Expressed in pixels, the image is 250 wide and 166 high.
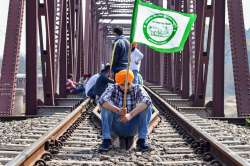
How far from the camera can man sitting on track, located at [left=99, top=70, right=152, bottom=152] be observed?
5562mm

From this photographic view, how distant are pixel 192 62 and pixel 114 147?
27.0 feet

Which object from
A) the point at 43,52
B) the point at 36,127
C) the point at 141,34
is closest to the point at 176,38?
the point at 141,34

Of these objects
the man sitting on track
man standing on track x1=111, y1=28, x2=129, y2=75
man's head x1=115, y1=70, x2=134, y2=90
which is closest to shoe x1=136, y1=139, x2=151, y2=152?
the man sitting on track

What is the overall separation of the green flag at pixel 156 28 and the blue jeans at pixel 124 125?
2.35 ft

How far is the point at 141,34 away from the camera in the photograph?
17.9 feet

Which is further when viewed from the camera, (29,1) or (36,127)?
(29,1)

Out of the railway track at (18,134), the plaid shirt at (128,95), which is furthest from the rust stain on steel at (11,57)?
the plaid shirt at (128,95)

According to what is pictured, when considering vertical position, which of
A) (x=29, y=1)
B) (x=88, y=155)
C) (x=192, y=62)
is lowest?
(x=88, y=155)

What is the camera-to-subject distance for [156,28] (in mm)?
5465

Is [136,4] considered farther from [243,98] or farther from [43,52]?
[43,52]

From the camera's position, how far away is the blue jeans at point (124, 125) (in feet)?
18.8

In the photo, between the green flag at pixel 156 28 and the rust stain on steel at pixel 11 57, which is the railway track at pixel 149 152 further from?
the rust stain on steel at pixel 11 57

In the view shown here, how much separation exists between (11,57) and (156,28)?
217 inches

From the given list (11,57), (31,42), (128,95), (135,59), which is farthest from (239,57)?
(128,95)
